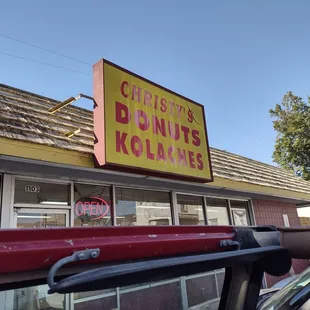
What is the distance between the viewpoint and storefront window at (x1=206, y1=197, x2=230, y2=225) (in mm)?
8547

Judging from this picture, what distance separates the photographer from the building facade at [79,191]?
3414 millimetres

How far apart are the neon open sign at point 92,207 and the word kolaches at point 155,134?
1348 mm

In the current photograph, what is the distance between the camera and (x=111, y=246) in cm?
125

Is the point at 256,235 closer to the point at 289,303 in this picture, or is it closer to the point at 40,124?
the point at 289,303

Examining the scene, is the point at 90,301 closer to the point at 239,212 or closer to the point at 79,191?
the point at 79,191

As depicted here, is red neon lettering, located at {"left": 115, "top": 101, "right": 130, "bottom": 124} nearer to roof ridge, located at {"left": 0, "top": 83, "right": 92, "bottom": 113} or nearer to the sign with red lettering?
the sign with red lettering

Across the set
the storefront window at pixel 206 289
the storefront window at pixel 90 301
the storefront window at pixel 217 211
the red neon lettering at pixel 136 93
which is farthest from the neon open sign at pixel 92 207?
the storefront window at pixel 217 211

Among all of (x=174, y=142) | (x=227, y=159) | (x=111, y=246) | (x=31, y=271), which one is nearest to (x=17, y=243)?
(x=31, y=271)

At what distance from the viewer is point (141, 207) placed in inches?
267

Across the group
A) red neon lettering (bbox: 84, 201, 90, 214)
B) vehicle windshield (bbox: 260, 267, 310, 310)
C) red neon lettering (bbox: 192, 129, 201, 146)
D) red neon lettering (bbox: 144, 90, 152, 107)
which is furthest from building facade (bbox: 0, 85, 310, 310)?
red neon lettering (bbox: 144, 90, 152, 107)

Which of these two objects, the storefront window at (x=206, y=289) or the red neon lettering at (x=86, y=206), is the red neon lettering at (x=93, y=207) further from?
the storefront window at (x=206, y=289)

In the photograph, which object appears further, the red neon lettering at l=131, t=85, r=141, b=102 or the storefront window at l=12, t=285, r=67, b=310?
the red neon lettering at l=131, t=85, r=141, b=102

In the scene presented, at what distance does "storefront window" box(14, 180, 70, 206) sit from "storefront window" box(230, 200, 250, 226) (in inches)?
226

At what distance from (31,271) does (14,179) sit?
13.4ft
